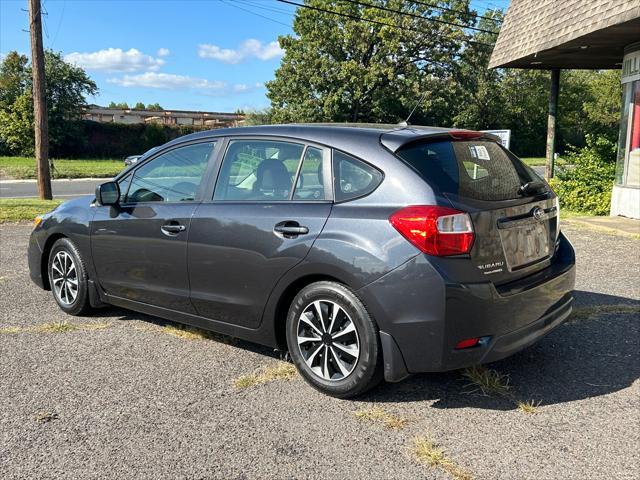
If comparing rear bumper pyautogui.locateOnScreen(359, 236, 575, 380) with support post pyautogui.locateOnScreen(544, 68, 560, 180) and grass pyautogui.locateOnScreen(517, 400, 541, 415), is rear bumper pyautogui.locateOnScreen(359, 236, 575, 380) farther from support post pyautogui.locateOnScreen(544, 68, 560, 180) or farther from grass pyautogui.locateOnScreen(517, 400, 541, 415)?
support post pyautogui.locateOnScreen(544, 68, 560, 180)

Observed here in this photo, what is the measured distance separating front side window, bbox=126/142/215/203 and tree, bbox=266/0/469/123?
35332mm

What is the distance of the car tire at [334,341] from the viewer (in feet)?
10.9

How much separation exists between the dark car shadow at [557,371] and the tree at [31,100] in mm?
31732

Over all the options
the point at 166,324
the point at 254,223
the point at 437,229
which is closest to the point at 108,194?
the point at 166,324

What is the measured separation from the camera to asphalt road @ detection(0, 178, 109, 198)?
18.6 meters

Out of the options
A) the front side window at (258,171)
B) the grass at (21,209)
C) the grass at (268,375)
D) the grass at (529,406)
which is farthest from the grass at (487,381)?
the grass at (21,209)

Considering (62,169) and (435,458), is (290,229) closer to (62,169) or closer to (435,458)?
(435,458)

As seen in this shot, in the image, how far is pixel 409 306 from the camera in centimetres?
316

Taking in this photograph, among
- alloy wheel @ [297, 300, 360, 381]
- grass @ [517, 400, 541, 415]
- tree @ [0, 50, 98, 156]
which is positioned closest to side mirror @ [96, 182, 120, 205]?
alloy wheel @ [297, 300, 360, 381]

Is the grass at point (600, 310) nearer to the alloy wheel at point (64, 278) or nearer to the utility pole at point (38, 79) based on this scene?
the alloy wheel at point (64, 278)

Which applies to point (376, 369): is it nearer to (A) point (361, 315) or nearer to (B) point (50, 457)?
(A) point (361, 315)

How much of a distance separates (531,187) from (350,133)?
125cm

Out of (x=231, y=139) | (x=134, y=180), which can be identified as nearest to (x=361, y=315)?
(x=231, y=139)

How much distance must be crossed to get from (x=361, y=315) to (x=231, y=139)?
68.2 inches
